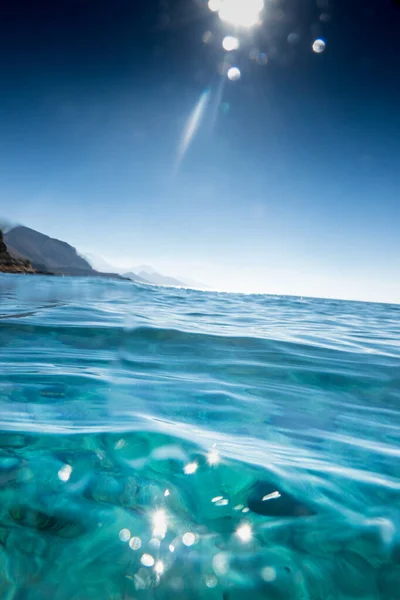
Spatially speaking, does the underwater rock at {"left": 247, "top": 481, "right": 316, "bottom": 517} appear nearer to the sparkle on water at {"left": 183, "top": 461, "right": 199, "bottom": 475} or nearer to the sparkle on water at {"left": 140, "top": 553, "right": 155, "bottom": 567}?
the sparkle on water at {"left": 183, "top": 461, "right": 199, "bottom": 475}

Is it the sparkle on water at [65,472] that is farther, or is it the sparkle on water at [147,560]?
the sparkle on water at [65,472]

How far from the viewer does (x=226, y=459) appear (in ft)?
5.25

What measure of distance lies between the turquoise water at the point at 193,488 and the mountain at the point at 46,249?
153169mm

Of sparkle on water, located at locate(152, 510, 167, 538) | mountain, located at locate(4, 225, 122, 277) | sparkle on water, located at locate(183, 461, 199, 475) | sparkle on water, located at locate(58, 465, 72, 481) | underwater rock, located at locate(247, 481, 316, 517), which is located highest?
mountain, located at locate(4, 225, 122, 277)

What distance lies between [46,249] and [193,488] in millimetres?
186340

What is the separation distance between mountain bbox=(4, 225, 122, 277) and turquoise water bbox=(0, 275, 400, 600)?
503 feet

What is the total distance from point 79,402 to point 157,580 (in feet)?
5.01

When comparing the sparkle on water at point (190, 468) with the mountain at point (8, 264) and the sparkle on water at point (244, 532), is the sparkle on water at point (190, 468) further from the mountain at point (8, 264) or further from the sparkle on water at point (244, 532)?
the mountain at point (8, 264)

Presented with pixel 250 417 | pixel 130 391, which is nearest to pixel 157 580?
pixel 250 417

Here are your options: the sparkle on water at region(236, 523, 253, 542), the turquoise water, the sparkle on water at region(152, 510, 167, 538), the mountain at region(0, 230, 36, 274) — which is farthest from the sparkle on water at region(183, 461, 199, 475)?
the mountain at region(0, 230, 36, 274)

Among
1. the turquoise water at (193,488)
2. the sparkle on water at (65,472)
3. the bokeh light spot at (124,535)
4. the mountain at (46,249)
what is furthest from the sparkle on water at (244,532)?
the mountain at (46,249)

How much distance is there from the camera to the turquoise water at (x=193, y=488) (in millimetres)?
998

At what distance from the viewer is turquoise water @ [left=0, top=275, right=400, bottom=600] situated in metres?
1.00

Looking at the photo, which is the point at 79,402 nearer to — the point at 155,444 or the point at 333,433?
the point at 155,444
